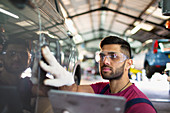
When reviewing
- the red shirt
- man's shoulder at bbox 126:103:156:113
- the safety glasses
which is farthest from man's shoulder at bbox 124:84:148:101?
the safety glasses

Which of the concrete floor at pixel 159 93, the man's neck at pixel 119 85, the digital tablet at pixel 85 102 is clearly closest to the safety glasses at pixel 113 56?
the man's neck at pixel 119 85

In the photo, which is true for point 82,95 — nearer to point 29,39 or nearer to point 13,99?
point 13,99

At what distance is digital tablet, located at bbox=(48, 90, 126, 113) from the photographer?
2.37ft

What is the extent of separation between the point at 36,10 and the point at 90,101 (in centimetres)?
77

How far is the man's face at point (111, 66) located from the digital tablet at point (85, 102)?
0.68 m

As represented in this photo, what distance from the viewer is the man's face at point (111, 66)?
1.43 m

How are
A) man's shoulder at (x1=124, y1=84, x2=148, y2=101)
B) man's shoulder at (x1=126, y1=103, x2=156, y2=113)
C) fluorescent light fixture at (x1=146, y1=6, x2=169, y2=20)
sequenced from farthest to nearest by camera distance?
fluorescent light fixture at (x1=146, y1=6, x2=169, y2=20) < man's shoulder at (x1=124, y1=84, x2=148, y2=101) < man's shoulder at (x1=126, y1=103, x2=156, y2=113)

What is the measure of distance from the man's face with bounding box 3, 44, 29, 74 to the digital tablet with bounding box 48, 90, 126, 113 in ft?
1.00

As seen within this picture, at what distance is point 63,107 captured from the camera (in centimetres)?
83

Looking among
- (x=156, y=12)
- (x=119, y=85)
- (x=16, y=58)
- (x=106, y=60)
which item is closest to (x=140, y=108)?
(x=119, y=85)

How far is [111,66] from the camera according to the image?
→ 1450 mm

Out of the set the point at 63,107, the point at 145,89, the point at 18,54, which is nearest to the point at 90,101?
the point at 63,107

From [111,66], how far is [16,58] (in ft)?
2.84

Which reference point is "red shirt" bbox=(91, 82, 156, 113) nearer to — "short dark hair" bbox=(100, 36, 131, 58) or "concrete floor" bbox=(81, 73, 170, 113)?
"short dark hair" bbox=(100, 36, 131, 58)
